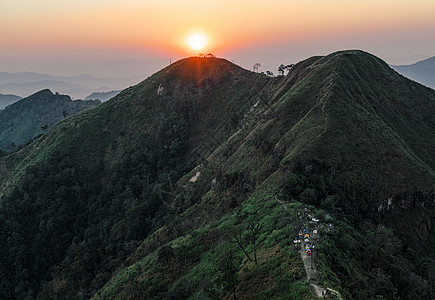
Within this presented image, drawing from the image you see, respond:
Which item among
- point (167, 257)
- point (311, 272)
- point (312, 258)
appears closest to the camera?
point (311, 272)

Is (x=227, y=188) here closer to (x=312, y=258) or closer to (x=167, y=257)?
(x=167, y=257)

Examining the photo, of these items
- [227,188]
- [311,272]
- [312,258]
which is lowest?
[311,272]

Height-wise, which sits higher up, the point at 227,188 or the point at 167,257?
the point at 227,188

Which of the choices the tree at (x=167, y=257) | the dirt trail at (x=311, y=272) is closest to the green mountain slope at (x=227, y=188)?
the tree at (x=167, y=257)

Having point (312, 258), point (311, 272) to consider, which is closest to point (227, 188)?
point (312, 258)

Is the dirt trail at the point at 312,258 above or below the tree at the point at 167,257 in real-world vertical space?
above

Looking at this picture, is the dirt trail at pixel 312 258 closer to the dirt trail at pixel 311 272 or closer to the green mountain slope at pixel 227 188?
the dirt trail at pixel 311 272

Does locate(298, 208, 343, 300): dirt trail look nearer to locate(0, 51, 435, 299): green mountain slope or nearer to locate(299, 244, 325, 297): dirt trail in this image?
locate(299, 244, 325, 297): dirt trail

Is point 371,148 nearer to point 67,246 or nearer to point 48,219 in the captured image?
point 67,246

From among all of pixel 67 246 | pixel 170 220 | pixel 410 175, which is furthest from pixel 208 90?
pixel 410 175
